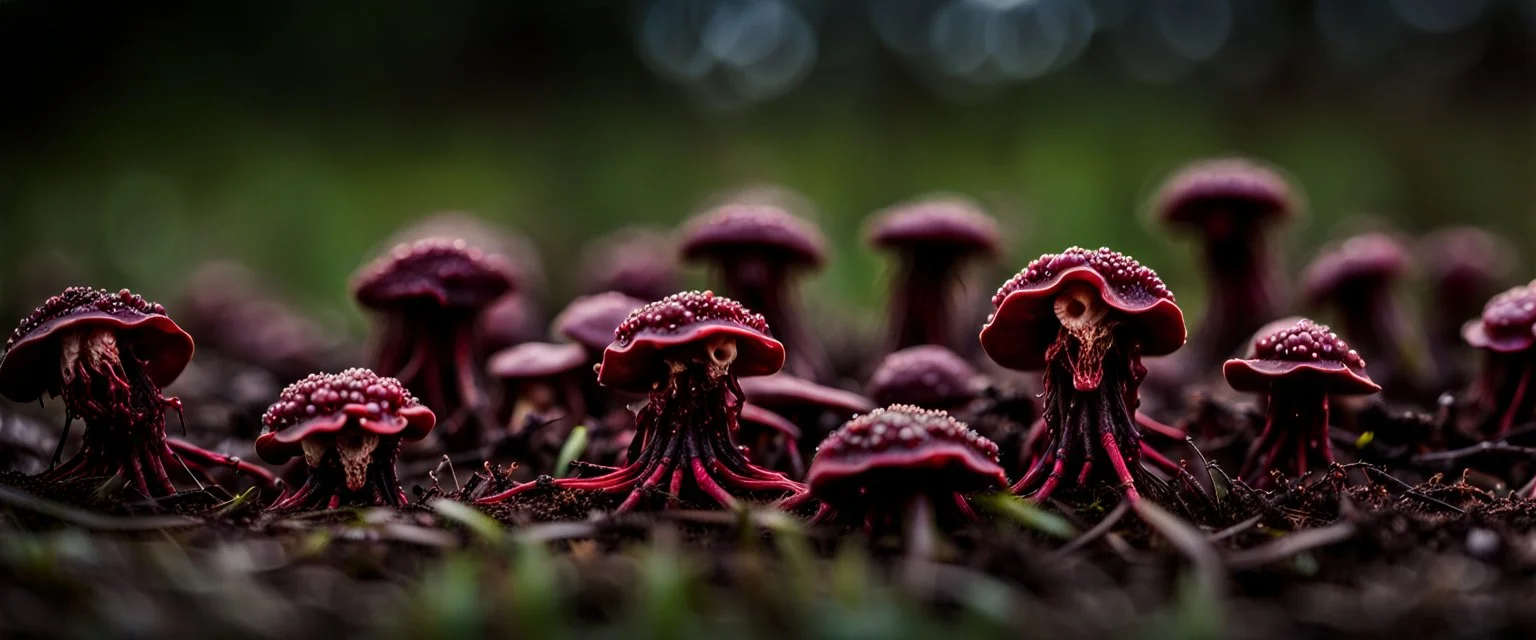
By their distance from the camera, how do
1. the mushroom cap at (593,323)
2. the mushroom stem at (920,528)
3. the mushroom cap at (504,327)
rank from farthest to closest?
the mushroom cap at (504,327) → the mushroom cap at (593,323) → the mushroom stem at (920,528)

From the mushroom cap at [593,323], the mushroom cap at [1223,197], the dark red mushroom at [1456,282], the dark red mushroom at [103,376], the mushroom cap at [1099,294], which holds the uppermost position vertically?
the dark red mushroom at [1456,282]

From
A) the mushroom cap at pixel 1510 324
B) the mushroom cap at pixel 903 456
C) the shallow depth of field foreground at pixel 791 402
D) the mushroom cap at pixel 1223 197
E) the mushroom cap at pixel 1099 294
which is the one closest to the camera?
the shallow depth of field foreground at pixel 791 402

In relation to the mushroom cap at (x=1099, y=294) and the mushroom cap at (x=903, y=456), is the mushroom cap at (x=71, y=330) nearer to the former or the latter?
the mushroom cap at (x=903, y=456)

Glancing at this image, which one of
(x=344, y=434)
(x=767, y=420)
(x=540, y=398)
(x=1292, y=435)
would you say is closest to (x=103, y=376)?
(x=344, y=434)

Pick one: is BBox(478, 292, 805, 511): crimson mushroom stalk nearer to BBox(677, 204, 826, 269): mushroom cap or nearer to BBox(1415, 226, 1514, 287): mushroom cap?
BBox(677, 204, 826, 269): mushroom cap

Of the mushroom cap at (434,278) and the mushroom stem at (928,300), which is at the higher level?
the mushroom stem at (928,300)

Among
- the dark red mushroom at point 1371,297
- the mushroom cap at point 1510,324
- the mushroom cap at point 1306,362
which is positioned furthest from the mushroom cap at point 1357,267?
the mushroom cap at point 1306,362
